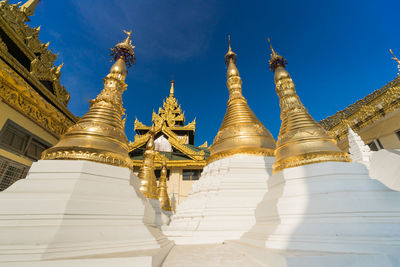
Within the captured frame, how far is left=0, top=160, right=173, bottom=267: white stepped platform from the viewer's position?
1.65 meters

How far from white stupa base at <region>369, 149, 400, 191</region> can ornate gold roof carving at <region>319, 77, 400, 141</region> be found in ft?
21.5

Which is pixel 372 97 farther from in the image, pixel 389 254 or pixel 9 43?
pixel 9 43

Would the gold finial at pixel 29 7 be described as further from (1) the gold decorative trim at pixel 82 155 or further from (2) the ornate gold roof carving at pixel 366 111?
(2) the ornate gold roof carving at pixel 366 111

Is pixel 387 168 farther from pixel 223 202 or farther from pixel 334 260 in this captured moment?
pixel 223 202

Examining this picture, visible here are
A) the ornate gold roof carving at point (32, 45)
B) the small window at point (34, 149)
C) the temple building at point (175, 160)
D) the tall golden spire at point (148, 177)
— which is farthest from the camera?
the temple building at point (175, 160)

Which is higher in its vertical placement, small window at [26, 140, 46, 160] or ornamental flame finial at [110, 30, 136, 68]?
ornamental flame finial at [110, 30, 136, 68]

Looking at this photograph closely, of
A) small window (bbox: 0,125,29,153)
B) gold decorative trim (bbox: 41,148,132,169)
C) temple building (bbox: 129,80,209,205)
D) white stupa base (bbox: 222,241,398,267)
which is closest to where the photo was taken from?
white stupa base (bbox: 222,241,398,267)

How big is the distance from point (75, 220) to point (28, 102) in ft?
18.8

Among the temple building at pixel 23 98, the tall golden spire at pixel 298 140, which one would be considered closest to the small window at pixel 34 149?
the temple building at pixel 23 98

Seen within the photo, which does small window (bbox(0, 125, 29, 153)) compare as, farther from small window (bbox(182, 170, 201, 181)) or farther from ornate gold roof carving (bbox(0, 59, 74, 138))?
small window (bbox(182, 170, 201, 181))

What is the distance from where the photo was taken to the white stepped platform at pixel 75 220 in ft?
5.41

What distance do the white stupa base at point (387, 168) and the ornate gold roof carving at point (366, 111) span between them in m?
6.56

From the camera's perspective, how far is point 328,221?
2.04 metres

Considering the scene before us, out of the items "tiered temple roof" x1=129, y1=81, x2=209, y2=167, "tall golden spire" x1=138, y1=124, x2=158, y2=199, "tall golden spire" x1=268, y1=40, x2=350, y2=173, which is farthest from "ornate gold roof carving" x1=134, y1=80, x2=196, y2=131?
"tall golden spire" x1=268, y1=40, x2=350, y2=173
